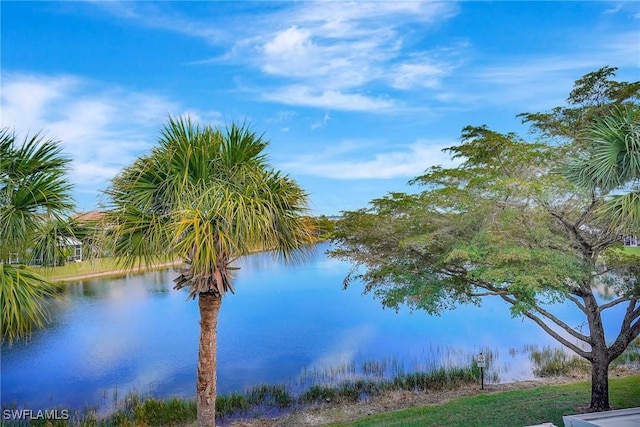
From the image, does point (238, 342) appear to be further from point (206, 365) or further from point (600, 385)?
point (600, 385)

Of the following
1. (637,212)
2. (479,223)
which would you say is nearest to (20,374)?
(479,223)

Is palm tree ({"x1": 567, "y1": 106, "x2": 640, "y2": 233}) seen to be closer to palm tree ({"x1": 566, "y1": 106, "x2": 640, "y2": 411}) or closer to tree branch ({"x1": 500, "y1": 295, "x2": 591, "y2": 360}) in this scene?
palm tree ({"x1": 566, "y1": 106, "x2": 640, "y2": 411})

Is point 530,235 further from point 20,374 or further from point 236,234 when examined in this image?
point 20,374

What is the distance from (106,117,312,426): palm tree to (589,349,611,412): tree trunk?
5.57 m

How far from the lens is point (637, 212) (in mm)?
4695

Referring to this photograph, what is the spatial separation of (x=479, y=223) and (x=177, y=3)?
28.0 ft

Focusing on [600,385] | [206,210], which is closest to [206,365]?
[206,210]

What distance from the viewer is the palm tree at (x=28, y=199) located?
3873 mm

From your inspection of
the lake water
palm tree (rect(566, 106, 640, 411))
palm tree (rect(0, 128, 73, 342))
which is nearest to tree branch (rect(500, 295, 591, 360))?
palm tree (rect(566, 106, 640, 411))

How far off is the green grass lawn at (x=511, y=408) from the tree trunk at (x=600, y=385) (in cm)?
26

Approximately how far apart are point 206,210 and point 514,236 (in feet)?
16.8

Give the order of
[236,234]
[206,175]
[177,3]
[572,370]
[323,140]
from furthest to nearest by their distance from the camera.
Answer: [323,140] < [572,370] < [177,3] < [206,175] < [236,234]

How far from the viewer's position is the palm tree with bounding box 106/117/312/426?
5.27 metres

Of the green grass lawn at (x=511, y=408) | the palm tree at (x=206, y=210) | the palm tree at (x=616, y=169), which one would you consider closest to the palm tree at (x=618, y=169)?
the palm tree at (x=616, y=169)
